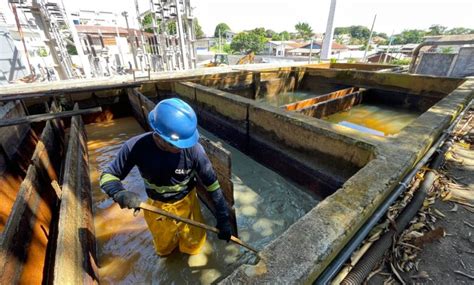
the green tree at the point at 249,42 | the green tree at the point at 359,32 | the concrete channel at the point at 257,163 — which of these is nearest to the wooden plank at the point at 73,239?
the concrete channel at the point at 257,163

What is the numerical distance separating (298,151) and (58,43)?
41.7 feet

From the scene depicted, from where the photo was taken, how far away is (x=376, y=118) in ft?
21.9

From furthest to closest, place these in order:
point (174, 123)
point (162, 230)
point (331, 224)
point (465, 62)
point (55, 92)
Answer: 1. point (465, 62)
2. point (55, 92)
3. point (162, 230)
4. point (174, 123)
5. point (331, 224)

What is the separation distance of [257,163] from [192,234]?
258cm

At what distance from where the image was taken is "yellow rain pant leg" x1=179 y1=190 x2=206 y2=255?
94.7 inches

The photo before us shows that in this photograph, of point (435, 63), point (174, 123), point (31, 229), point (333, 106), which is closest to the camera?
point (174, 123)

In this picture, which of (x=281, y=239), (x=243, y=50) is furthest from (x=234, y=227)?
(x=243, y=50)

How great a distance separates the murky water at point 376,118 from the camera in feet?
19.5

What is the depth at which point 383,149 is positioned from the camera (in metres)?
2.66

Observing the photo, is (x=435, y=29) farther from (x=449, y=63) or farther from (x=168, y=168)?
(x=168, y=168)

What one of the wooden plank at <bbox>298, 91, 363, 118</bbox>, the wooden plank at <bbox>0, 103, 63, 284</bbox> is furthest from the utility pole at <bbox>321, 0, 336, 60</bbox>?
the wooden plank at <bbox>0, 103, 63, 284</bbox>

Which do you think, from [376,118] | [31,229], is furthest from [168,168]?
[376,118]

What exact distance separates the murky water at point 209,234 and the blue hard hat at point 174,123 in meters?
1.75

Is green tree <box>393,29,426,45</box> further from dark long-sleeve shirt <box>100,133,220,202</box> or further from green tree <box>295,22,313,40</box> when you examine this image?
dark long-sleeve shirt <box>100,133,220,202</box>
